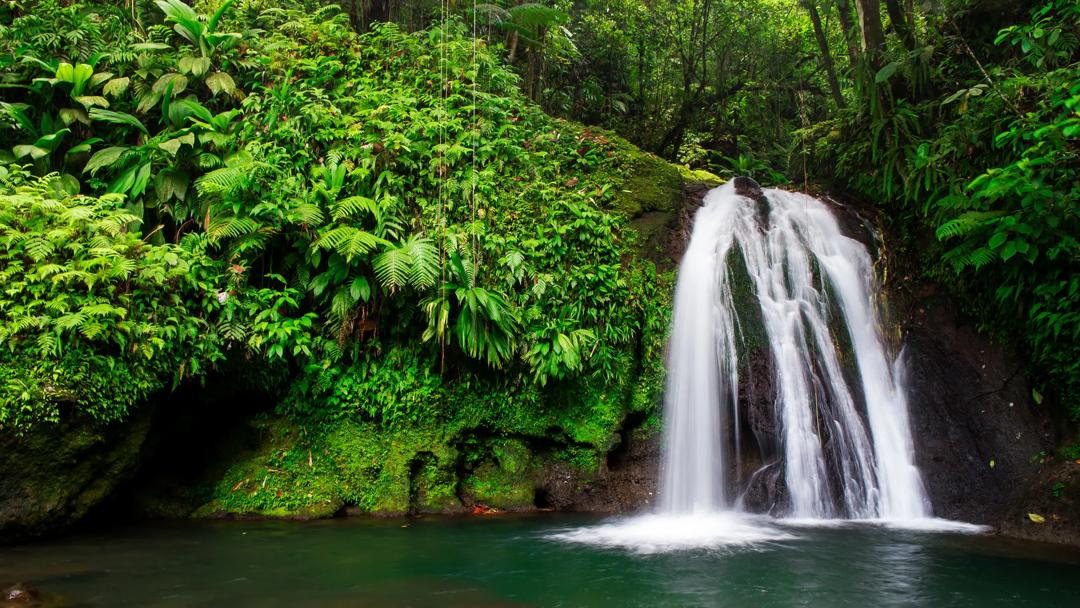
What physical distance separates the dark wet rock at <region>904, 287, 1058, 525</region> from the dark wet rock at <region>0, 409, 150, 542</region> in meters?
8.12

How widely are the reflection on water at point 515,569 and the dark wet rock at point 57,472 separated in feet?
0.69

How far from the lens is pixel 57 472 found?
544cm

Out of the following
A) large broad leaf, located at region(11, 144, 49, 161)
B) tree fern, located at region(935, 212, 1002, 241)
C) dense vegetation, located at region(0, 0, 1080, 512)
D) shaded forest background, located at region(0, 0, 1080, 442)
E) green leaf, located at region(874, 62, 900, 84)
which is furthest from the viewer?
green leaf, located at region(874, 62, 900, 84)

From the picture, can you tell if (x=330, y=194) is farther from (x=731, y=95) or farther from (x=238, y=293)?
(x=731, y=95)

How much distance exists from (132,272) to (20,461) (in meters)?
1.85

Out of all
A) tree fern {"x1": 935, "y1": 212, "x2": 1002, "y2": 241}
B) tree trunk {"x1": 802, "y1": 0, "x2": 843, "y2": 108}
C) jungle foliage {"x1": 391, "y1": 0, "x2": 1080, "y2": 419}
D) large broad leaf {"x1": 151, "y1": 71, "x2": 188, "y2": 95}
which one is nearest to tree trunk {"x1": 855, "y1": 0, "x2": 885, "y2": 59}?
jungle foliage {"x1": 391, "y1": 0, "x2": 1080, "y2": 419}

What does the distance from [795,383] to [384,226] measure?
492cm

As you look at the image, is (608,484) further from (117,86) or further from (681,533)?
(117,86)

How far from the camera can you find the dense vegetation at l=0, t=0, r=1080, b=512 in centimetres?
604

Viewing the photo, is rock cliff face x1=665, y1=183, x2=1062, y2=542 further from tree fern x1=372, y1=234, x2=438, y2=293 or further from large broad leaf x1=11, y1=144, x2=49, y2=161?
large broad leaf x1=11, y1=144, x2=49, y2=161

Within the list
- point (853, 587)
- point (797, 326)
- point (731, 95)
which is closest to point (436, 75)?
point (797, 326)

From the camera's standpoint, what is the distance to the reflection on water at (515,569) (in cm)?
429

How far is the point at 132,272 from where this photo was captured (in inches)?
241

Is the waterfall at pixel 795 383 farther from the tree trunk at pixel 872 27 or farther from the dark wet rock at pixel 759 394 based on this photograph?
the tree trunk at pixel 872 27
